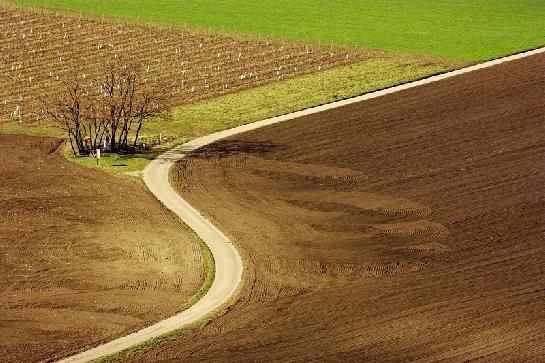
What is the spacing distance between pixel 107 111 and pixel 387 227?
30722mm

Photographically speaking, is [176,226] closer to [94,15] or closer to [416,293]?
[416,293]

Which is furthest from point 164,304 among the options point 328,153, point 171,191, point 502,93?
point 502,93

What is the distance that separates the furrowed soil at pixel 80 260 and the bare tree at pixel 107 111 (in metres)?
6.05

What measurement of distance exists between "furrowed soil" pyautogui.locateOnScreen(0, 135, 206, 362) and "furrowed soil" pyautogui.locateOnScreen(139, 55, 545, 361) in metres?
3.50

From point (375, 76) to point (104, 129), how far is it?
29993 mm

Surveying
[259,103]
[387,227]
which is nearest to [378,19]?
[259,103]

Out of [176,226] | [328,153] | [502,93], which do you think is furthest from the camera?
[502,93]

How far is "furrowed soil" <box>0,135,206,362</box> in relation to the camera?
5484cm

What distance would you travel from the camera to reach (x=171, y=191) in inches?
3039

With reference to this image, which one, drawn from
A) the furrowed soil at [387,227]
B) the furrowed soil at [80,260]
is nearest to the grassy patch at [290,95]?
the furrowed soil at [387,227]

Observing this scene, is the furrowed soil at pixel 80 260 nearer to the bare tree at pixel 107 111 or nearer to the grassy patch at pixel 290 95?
the bare tree at pixel 107 111

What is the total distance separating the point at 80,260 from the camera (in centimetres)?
6353

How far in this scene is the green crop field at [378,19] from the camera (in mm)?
121750

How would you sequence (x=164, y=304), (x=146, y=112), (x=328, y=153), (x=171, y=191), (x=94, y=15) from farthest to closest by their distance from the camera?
(x=94, y=15), (x=146, y=112), (x=328, y=153), (x=171, y=191), (x=164, y=304)
